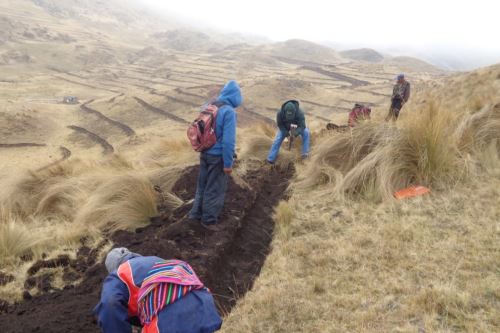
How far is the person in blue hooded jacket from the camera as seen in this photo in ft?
18.0

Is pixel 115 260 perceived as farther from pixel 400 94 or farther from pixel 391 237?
pixel 400 94

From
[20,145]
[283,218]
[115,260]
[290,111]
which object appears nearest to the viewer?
[115,260]

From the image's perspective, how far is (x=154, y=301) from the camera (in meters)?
2.75

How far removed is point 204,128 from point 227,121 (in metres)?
0.30

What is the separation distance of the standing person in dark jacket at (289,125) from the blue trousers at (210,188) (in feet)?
10.8

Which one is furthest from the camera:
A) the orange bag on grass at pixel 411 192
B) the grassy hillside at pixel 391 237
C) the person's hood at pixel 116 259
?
the orange bag on grass at pixel 411 192

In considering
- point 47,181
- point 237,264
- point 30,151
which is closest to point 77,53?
point 30,151

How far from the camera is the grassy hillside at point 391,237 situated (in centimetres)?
359

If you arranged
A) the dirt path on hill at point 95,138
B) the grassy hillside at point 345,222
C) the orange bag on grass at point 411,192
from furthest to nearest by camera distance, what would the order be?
the dirt path on hill at point 95,138
the orange bag on grass at point 411,192
the grassy hillside at point 345,222

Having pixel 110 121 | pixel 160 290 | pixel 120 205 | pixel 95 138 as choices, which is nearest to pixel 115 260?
pixel 160 290

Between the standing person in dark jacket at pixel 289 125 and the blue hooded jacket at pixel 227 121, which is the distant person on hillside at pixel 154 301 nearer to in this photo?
the blue hooded jacket at pixel 227 121

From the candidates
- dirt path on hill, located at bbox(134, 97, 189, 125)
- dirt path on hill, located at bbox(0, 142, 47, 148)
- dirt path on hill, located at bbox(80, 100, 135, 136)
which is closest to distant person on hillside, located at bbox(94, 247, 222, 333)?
dirt path on hill, located at bbox(0, 142, 47, 148)

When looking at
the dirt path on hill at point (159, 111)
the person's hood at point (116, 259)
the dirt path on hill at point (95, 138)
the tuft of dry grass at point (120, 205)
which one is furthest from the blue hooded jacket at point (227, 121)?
the dirt path on hill at point (159, 111)

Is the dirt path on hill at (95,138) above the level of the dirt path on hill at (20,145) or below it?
above
